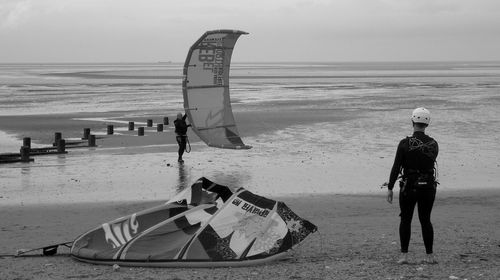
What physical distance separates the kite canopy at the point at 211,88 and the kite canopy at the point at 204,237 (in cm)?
857

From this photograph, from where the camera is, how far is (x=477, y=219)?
11.0 m

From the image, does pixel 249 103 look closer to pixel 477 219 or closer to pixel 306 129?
pixel 306 129

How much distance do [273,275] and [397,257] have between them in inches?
62.6

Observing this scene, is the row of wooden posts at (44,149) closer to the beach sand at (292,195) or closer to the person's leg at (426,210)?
the beach sand at (292,195)

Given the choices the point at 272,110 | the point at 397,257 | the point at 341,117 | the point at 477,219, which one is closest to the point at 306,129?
the point at 341,117

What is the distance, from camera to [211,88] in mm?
17234

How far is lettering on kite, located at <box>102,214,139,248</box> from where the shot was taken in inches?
325

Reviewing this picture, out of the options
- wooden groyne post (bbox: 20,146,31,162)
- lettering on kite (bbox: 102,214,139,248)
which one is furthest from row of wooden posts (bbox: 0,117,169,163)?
lettering on kite (bbox: 102,214,139,248)

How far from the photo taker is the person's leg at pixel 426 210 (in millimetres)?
7582

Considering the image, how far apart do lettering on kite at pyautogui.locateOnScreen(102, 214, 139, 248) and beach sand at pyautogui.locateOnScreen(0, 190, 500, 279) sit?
0.42 m

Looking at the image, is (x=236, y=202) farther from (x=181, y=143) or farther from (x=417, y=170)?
(x=181, y=143)

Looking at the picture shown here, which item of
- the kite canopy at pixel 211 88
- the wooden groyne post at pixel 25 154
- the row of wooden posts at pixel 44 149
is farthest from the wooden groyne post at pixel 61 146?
the kite canopy at pixel 211 88

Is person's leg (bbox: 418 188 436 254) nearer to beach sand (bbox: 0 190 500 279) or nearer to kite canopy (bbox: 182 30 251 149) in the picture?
beach sand (bbox: 0 190 500 279)

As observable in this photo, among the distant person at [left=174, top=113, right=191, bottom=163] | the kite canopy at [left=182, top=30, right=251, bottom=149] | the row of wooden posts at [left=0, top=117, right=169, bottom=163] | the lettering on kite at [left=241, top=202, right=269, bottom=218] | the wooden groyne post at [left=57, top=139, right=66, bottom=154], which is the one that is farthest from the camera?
the wooden groyne post at [left=57, top=139, right=66, bottom=154]
